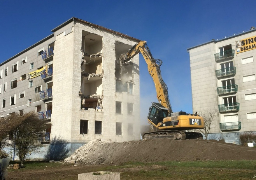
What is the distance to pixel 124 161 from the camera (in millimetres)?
23047

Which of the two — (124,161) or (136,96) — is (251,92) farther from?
(124,161)

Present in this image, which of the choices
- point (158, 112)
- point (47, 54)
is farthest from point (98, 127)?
point (47, 54)

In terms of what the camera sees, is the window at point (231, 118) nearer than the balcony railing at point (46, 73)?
No

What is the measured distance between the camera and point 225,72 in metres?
46.1

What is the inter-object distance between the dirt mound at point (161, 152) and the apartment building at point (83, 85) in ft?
17.5

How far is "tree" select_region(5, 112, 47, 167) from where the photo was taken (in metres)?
26.0

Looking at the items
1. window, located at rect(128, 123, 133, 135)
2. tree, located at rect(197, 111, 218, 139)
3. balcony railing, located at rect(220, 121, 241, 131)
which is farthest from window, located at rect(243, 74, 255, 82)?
window, located at rect(128, 123, 133, 135)

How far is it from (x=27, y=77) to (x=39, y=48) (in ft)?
17.3

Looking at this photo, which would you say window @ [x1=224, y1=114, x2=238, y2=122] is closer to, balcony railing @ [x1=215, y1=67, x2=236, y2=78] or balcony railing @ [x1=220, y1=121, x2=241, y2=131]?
balcony railing @ [x1=220, y1=121, x2=241, y2=131]

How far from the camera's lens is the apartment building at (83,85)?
33.3 meters

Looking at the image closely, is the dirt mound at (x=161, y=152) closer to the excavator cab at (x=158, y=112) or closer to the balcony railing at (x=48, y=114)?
the excavator cab at (x=158, y=112)

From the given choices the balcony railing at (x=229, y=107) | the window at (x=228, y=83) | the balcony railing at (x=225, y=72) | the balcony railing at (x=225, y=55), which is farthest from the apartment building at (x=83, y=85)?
the window at (x=228, y=83)

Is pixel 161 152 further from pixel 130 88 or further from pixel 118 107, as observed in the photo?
pixel 130 88

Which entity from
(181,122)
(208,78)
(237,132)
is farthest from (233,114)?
(181,122)
